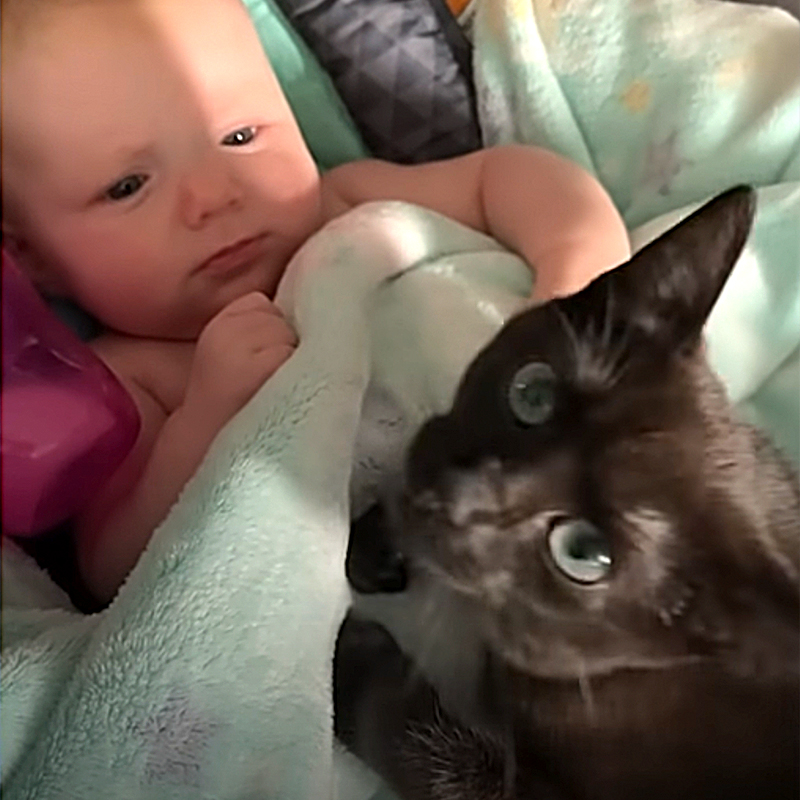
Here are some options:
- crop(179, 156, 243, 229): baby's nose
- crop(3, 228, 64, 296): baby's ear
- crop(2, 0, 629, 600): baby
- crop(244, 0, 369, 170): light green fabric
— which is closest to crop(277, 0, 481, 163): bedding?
crop(244, 0, 369, 170): light green fabric

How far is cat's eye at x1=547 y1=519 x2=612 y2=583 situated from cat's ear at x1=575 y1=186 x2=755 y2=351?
0.36ft

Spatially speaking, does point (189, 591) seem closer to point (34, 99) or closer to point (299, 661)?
point (299, 661)

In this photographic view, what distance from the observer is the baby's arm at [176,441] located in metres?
0.78

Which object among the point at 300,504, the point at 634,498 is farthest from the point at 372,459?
the point at 634,498

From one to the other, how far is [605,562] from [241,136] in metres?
0.38

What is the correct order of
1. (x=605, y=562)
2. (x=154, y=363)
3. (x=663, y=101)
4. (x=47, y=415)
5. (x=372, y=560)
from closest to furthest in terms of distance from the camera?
(x=47, y=415) → (x=605, y=562) → (x=372, y=560) → (x=154, y=363) → (x=663, y=101)

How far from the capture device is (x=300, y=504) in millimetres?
726

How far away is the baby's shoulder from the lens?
0.85 meters

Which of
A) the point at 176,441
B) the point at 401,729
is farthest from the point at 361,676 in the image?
the point at 176,441

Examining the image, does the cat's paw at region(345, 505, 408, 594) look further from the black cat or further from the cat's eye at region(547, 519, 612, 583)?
the cat's eye at region(547, 519, 612, 583)

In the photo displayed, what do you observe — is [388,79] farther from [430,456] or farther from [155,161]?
[430,456]

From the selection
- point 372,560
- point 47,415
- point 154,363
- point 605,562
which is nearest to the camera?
point 47,415

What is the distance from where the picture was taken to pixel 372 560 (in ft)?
2.49

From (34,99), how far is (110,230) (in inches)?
3.8
